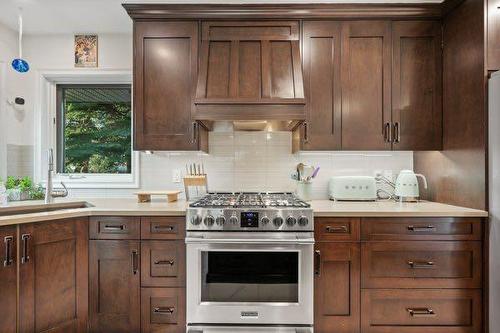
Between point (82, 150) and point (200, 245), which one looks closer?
point (200, 245)

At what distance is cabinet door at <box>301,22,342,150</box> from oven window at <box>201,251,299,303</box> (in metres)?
0.89

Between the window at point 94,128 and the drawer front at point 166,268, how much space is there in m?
1.19

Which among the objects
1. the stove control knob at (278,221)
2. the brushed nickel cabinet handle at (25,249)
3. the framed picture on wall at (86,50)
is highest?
the framed picture on wall at (86,50)

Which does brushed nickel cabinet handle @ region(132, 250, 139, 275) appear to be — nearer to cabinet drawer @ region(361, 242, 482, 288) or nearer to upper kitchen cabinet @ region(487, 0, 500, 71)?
cabinet drawer @ region(361, 242, 482, 288)

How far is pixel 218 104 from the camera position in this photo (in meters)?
2.14

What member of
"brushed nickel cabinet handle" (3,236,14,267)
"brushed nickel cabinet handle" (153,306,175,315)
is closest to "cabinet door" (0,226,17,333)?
"brushed nickel cabinet handle" (3,236,14,267)

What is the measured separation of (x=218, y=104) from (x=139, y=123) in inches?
27.0

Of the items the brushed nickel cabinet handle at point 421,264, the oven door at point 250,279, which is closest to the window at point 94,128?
the oven door at point 250,279

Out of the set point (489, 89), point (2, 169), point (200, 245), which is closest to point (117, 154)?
point (2, 169)

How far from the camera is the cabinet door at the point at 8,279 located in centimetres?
171

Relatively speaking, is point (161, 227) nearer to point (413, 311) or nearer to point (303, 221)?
point (303, 221)

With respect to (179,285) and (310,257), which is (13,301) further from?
(310,257)

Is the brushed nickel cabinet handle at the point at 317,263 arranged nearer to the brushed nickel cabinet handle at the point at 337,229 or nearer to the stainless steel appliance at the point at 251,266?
the stainless steel appliance at the point at 251,266

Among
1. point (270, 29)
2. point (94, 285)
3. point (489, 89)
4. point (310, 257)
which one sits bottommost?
point (94, 285)
